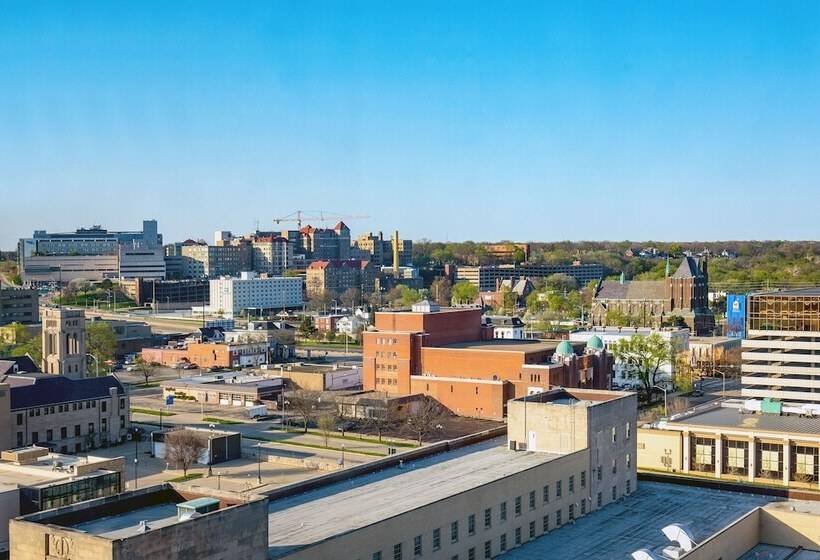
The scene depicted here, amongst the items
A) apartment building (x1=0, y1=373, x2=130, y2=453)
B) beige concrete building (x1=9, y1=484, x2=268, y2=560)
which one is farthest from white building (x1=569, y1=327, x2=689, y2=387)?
beige concrete building (x1=9, y1=484, x2=268, y2=560)

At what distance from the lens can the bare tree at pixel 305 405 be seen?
236 ft

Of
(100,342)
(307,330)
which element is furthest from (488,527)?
(307,330)

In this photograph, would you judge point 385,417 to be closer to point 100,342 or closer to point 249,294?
point 100,342

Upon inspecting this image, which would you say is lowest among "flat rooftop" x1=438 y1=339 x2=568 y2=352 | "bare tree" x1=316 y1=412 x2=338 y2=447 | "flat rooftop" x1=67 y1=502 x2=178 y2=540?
"bare tree" x1=316 y1=412 x2=338 y2=447

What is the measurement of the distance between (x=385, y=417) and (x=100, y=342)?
40793mm

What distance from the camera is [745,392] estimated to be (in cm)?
6525

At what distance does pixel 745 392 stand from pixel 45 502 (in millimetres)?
45970

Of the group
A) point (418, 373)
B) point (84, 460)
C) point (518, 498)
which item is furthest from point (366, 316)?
point (518, 498)

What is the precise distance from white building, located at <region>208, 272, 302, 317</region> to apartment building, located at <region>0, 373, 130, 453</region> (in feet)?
331

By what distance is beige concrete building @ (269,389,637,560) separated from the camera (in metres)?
26.1

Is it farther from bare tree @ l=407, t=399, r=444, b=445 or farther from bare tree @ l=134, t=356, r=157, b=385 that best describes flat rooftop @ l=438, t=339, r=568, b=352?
bare tree @ l=134, t=356, r=157, b=385

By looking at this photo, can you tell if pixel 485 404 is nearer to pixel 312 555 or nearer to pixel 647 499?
pixel 647 499

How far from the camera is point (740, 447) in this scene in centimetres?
5122

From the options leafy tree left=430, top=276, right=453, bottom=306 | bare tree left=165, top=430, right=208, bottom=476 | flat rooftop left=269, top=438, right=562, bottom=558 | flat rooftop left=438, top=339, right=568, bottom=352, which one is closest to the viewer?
flat rooftop left=269, top=438, right=562, bottom=558
